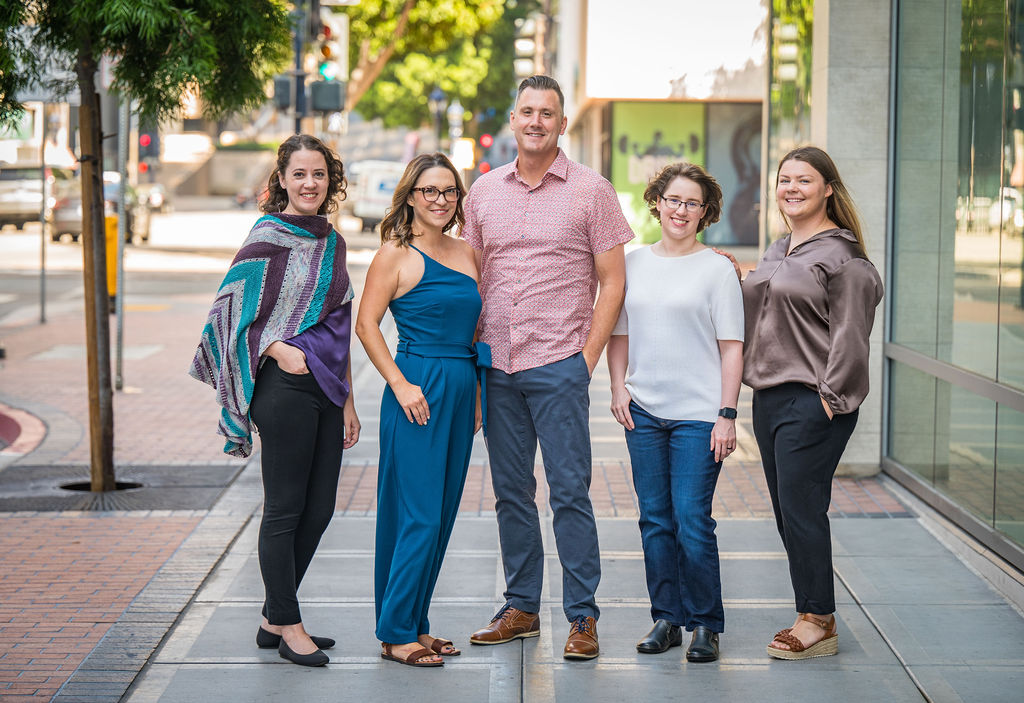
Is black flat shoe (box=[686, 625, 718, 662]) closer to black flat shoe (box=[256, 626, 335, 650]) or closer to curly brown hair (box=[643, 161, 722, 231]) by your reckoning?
black flat shoe (box=[256, 626, 335, 650])

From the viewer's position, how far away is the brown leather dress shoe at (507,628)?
197 inches

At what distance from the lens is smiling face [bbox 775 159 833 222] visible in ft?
15.5

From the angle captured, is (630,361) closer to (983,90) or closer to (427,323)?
(427,323)

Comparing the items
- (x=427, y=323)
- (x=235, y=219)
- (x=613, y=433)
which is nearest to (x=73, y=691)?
(x=427, y=323)

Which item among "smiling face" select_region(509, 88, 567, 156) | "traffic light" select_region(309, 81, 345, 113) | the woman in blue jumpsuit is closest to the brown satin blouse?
"smiling face" select_region(509, 88, 567, 156)

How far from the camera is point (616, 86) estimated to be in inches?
1024

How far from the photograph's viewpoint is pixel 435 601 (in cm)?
556

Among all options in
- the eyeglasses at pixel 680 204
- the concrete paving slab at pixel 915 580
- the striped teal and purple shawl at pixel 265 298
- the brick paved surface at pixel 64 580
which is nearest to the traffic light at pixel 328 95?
the brick paved surface at pixel 64 580

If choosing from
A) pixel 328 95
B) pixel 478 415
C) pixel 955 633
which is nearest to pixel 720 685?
pixel 955 633

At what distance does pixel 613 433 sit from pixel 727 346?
5005mm

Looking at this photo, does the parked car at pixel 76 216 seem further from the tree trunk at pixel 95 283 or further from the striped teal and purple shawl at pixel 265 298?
the striped teal and purple shawl at pixel 265 298

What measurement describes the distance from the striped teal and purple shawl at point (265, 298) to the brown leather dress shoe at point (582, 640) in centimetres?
138

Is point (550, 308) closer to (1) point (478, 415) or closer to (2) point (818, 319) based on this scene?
(1) point (478, 415)

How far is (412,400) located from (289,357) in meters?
0.44
